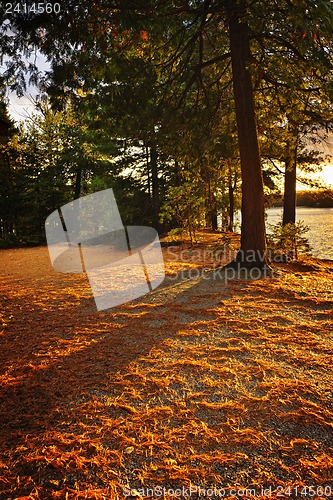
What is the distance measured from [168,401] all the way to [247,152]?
5.55 metres

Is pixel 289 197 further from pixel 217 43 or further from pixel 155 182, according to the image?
pixel 155 182

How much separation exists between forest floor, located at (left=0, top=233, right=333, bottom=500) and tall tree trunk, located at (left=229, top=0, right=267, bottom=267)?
7.04 feet

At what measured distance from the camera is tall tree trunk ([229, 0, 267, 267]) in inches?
250

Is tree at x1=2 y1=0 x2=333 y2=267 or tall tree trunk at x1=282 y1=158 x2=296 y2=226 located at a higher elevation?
tree at x1=2 y1=0 x2=333 y2=267

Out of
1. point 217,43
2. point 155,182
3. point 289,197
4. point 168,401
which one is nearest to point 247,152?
point 217,43

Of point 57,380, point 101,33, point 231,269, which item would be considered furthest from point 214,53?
point 57,380

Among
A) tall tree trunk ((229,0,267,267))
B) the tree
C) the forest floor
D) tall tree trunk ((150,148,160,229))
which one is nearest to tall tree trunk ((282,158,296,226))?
the tree

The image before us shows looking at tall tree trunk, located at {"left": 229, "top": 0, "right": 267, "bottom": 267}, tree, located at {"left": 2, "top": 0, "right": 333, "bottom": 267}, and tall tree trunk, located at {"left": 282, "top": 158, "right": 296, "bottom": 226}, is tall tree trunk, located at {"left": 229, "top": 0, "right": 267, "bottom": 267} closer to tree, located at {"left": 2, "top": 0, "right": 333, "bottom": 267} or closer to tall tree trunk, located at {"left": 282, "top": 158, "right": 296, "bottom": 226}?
tree, located at {"left": 2, "top": 0, "right": 333, "bottom": 267}

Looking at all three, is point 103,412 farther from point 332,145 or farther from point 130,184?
point 130,184

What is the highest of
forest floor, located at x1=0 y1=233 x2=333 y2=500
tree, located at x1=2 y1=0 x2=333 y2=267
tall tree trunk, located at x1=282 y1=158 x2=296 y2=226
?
tree, located at x1=2 y1=0 x2=333 y2=267

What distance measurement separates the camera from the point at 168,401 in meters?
2.47

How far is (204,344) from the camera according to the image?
3498 mm

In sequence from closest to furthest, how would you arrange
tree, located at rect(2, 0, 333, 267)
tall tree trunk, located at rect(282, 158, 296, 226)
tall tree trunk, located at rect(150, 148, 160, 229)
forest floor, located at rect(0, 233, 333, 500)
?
forest floor, located at rect(0, 233, 333, 500), tree, located at rect(2, 0, 333, 267), tall tree trunk, located at rect(282, 158, 296, 226), tall tree trunk, located at rect(150, 148, 160, 229)

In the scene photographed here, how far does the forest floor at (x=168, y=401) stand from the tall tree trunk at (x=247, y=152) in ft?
7.04
